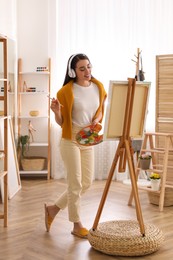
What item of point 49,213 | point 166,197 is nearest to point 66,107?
point 49,213

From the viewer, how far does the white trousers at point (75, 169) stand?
412 cm

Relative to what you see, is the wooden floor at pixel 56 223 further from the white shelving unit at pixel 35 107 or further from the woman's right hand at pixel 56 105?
the woman's right hand at pixel 56 105

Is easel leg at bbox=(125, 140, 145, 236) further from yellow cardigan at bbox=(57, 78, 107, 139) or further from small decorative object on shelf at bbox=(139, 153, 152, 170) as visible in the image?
small decorative object on shelf at bbox=(139, 153, 152, 170)

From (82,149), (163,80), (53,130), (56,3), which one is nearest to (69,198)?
(82,149)

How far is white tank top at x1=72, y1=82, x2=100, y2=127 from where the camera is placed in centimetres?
414

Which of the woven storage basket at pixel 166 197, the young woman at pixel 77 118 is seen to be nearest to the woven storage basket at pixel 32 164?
the woven storage basket at pixel 166 197

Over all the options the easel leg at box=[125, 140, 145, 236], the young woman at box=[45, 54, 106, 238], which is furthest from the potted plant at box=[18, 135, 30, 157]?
the easel leg at box=[125, 140, 145, 236]

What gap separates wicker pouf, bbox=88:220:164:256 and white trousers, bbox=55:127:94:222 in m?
0.31

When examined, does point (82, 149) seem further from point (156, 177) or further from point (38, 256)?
point (156, 177)

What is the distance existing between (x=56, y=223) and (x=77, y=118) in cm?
113

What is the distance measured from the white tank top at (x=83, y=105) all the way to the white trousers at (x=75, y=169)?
0.09 meters

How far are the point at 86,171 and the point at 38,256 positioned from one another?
2.68 ft

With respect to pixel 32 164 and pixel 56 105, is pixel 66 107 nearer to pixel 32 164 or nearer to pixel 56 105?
pixel 56 105

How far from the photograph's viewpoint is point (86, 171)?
13.9 feet
